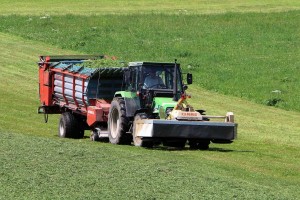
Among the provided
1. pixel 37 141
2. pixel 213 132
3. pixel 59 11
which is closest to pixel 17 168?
pixel 37 141

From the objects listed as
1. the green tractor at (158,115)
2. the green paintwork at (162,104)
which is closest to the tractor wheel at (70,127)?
the green tractor at (158,115)

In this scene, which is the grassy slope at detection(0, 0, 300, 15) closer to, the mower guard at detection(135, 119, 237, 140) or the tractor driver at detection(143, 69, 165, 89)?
the tractor driver at detection(143, 69, 165, 89)

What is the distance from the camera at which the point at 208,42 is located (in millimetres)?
48000

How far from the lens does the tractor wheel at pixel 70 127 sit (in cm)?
2658

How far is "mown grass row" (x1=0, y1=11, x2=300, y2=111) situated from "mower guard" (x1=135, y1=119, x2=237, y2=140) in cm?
1163

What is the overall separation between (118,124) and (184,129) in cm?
209

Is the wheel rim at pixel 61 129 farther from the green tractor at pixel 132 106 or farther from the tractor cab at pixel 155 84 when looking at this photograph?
the tractor cab at pixel 155 84

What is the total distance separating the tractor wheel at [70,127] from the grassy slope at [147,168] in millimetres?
427

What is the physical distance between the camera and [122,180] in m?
16.5

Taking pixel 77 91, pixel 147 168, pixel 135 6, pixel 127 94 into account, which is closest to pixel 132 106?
pixel 127 94

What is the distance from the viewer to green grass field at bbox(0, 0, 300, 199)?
16.2 metres

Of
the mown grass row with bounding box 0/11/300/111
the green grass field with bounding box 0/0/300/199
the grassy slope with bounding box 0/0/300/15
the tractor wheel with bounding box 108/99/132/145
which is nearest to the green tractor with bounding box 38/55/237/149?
the tractor wheel with bounding box 108/99/132/145

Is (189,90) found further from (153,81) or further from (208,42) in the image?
(153,81)

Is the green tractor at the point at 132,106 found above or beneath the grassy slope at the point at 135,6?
beneath
